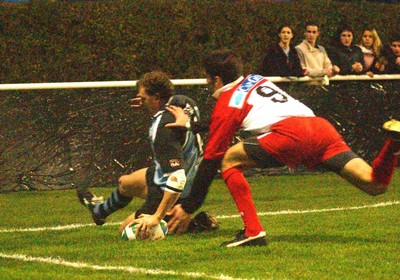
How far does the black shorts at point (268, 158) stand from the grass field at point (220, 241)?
617mm

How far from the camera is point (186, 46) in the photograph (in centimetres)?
1717

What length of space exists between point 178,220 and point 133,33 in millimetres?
7784

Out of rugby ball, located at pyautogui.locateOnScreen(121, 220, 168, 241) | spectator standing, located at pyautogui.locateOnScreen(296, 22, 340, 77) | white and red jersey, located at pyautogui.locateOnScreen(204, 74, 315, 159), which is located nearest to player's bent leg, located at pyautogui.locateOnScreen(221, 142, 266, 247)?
white and red jersey, located at pyautogui.locateOnScreen(204, 74, 315, 159)

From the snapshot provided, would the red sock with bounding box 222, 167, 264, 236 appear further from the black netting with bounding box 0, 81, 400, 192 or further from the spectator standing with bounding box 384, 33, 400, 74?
the spectator standing with bounding box 384, 33, 400, 74

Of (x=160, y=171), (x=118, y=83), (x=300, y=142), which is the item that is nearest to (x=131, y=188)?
(x=160, y=171)

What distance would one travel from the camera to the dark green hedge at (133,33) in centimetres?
1585

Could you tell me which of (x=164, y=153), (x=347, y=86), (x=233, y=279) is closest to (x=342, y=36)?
(x=347, y=86)

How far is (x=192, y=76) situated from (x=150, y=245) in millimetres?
8286

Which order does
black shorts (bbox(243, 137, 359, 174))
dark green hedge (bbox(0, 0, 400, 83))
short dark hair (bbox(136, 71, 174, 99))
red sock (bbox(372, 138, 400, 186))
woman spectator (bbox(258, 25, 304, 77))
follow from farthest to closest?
dark green hedge (bbox(0, 0, 400, 83)), woman spectator (bbox(258, 25, 304, 77)), short dark hair (bbox(136, 71, 174, 99)), black shorts (bbox(243, 137, 359, 174)), red sock (bbox(372, 138, 400, 186))

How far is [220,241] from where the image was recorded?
9.11 m

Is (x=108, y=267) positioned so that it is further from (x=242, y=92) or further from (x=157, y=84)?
(x=157, y=84)

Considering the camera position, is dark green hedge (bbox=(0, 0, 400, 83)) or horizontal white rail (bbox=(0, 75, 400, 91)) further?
dark green hedge (bbox=(0, 0, 400, 83))

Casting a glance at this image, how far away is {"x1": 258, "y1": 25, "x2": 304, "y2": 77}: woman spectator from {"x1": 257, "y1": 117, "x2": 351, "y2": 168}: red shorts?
21.1 feet

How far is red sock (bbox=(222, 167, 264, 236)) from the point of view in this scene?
8570 millimetres
